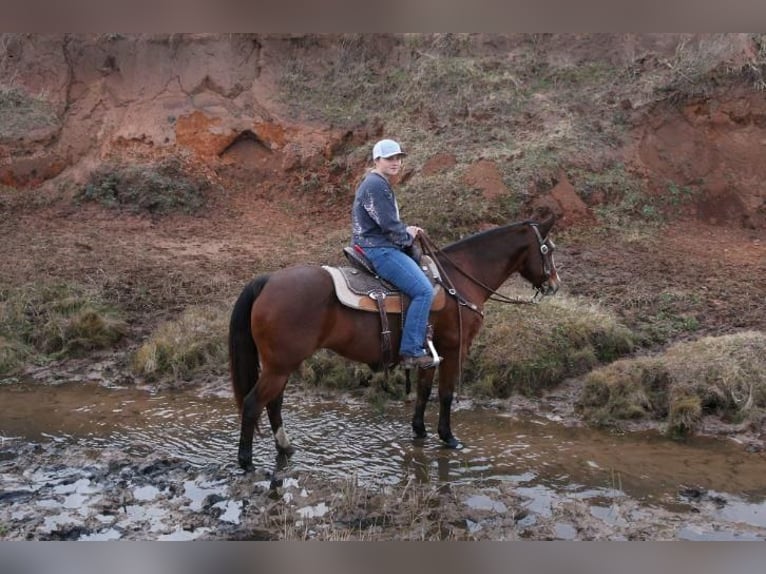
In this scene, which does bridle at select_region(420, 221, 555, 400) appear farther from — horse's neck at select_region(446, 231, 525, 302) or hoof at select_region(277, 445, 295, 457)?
hoof at select_region(277, 445, 295, 457)

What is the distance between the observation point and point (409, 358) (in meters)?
6.38

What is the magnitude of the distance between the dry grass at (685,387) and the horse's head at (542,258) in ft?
4.59

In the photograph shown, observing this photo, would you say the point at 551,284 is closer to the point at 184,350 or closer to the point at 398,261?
the point at 398,261

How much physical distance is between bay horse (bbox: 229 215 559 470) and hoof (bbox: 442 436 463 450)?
1cm

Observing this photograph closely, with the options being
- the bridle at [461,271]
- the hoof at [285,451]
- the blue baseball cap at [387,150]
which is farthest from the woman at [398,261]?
the hoof at [285,451]

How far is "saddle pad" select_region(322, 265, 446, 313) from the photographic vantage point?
6.17m

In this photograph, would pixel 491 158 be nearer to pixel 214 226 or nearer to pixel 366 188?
pixel 214 226

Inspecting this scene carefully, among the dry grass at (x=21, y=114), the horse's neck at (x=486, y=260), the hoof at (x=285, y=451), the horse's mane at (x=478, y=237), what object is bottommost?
the hoof at (x=285, y=451)

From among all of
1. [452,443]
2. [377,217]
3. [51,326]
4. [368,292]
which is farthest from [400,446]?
[51,326]

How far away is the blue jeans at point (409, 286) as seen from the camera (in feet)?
20.6

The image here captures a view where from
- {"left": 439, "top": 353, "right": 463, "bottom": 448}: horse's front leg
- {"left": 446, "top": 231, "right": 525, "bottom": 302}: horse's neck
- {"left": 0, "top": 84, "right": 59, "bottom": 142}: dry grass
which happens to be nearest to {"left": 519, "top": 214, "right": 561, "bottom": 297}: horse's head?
{"left": 446, "top": 231, "right": 525, "bottom": 302}: horse's neck

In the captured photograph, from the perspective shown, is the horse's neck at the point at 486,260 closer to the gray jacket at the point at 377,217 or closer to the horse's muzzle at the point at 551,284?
the horse's muzzle at the point at 551,284

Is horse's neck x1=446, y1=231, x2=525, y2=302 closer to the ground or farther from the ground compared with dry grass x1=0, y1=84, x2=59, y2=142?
closer to the ground

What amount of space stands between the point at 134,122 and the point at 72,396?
9.42m
